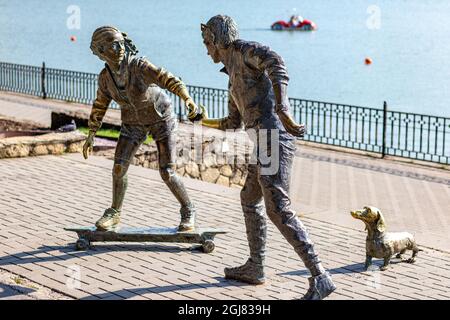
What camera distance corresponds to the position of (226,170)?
14.8 metres

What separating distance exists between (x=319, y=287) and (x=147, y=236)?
2297 mm

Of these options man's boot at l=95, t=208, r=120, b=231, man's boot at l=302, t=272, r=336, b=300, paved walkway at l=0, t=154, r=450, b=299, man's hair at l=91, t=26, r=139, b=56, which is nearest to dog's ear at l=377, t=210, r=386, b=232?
paved walkway at l=0, t=154, r=450, b=299

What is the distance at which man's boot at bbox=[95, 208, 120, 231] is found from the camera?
9242 millimetres

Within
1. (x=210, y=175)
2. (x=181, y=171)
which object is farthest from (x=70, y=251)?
(x=210, y=175)

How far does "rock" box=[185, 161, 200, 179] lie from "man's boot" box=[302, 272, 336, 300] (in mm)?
7092

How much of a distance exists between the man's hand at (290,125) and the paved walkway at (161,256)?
1433mm

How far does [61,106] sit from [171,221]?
1243 centimetres

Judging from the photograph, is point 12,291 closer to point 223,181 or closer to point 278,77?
point 278,77

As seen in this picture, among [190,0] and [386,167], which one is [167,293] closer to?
[386,167]

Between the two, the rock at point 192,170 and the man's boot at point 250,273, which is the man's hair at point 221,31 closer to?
the man's boot at point 250,273

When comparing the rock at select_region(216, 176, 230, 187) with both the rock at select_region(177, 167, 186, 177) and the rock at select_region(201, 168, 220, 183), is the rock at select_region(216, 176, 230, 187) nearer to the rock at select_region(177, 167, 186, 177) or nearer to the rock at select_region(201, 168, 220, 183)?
the rock at select_region(201, 168, 220, 183)

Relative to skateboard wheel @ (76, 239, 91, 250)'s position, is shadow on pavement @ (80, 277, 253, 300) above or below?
below

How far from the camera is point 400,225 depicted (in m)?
11.5

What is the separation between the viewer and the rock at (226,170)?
14812 millimetres
